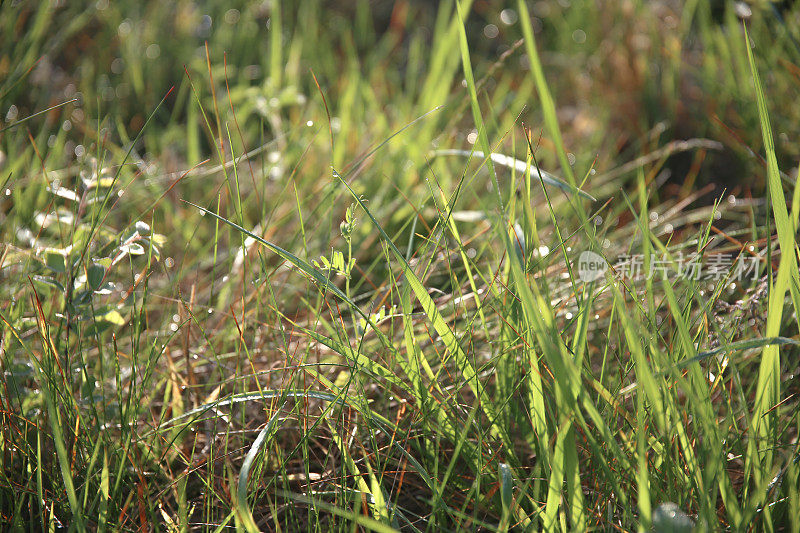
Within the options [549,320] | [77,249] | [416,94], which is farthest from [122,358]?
[416,94]

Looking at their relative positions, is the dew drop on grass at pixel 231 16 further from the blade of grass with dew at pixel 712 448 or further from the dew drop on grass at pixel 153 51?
the blade of grass with dew at pixel 712 448

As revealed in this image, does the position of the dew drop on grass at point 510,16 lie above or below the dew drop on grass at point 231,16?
below

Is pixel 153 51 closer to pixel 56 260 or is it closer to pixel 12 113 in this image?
pixel 12 113

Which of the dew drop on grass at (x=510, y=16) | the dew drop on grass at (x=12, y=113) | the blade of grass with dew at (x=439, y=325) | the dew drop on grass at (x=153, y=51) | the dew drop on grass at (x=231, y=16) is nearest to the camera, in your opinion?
the blade of grass with dew at (x=439, y=325)

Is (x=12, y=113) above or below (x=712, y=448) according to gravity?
above

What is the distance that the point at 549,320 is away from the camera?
2.11 ft

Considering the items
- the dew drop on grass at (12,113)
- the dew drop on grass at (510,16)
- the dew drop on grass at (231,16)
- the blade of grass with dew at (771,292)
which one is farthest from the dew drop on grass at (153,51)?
the blade of grass with dew at (771,292)

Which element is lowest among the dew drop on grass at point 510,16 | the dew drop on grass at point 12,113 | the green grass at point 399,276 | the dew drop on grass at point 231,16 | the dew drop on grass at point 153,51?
the green grass at point 399,276

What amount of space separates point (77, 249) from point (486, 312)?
0.61 meters

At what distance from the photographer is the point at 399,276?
3.65 ft

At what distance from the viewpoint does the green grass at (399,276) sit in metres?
0.70

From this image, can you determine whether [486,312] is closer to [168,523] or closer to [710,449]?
[710,449]

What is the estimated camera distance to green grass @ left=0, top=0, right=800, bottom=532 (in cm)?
70

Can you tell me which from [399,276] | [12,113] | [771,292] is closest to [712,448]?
[771,292]
